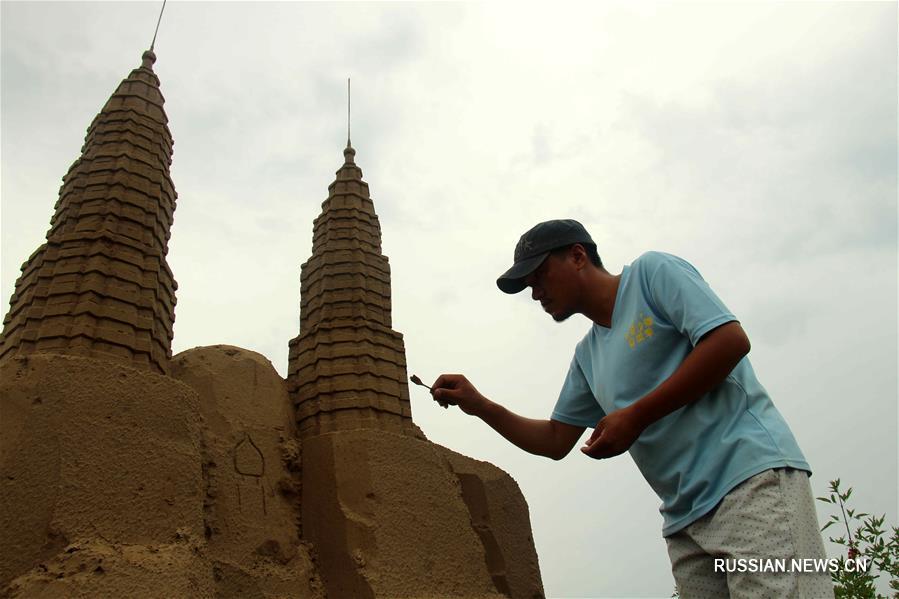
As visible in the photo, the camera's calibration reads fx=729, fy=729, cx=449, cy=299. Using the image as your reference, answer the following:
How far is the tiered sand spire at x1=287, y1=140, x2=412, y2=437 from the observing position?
6.91 meters

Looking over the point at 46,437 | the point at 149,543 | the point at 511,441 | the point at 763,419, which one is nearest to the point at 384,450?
the point at 149,543

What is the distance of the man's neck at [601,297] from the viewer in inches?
118

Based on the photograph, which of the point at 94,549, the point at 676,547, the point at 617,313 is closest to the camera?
the point at 676,547

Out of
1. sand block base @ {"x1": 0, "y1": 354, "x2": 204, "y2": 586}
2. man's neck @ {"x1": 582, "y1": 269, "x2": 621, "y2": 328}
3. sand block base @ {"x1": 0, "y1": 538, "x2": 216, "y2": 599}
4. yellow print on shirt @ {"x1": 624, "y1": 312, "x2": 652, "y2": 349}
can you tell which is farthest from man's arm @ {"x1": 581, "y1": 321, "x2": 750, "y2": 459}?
sand block base @ {"x1": 0, "y1": 354, "x2": 204, "y2": 586}

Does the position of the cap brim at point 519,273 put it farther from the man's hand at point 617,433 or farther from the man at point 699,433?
the man's hand at point 617,433

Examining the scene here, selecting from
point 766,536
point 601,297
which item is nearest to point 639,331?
point 601,297

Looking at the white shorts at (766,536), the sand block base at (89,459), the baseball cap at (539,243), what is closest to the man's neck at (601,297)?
the baseball cap at (539,243)

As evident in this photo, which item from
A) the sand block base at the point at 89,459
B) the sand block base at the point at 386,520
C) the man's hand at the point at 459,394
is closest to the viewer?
the man's hand at the point at 459,394

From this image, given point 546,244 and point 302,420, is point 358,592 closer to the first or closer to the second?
point 302,420

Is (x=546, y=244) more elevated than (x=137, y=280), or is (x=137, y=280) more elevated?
(x=137, y=280)

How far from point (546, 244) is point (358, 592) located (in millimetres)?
3674

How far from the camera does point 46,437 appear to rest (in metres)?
4.49

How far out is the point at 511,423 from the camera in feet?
11.2

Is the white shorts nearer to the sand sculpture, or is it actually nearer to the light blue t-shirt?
the light blue t-shirt
